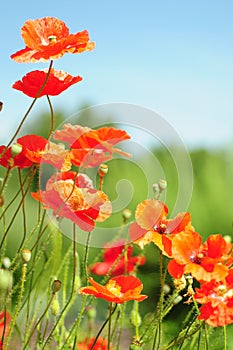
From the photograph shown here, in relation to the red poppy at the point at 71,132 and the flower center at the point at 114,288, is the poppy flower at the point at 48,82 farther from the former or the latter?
the flower center at the point at 114,288

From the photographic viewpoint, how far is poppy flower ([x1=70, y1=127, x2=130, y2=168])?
726 mm

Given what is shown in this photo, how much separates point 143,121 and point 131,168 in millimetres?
2175

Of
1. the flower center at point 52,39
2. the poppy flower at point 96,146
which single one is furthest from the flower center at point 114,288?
the flower center at point 52,39

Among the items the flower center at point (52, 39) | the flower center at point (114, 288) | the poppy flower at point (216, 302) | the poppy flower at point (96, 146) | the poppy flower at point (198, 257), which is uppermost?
the flower center at point (52, 39)

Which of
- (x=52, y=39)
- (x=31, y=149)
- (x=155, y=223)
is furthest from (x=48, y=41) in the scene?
(x=155, y=223)

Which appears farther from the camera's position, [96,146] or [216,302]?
[96,146]

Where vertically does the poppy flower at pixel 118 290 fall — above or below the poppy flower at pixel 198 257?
below

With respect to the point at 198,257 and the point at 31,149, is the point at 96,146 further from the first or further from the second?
the point at 198,257

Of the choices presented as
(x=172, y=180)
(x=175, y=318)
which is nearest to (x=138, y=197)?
(x=172, y=180)

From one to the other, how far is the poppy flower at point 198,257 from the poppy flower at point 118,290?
5 centimetres

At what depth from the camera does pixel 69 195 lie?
0.69m

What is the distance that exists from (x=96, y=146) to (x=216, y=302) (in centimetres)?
24

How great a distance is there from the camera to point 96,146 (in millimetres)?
756

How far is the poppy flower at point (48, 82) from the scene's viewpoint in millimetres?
717
